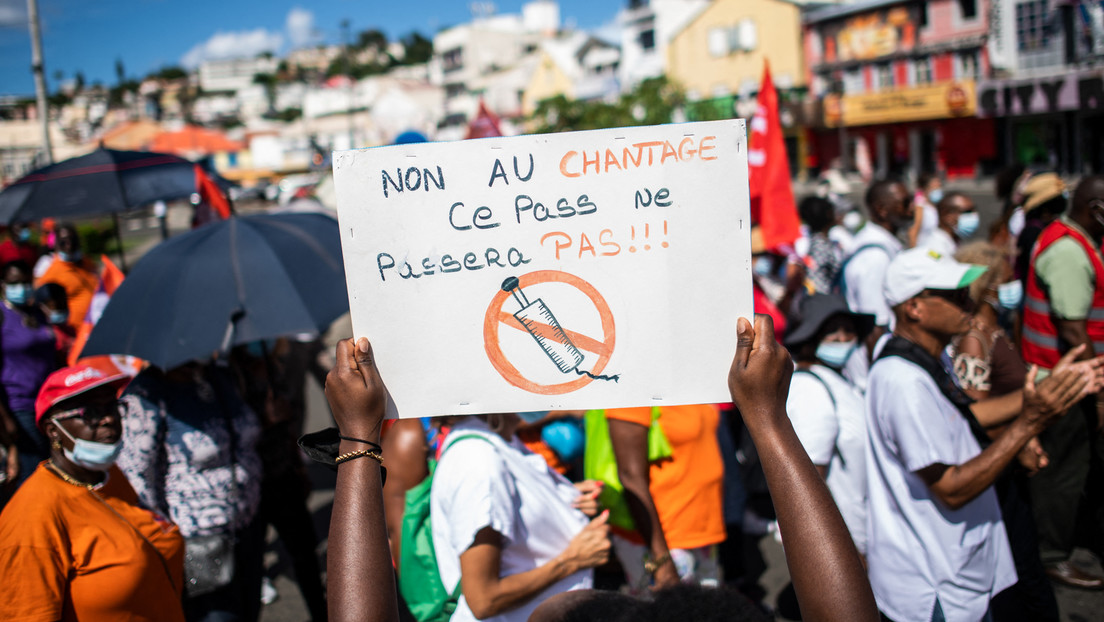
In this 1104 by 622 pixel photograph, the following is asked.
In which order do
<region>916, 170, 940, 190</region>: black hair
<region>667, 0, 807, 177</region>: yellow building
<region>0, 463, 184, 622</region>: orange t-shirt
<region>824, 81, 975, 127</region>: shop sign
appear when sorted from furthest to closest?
<region>667, 0, 807, 177</region>: yellow building
<region>824, 81, 975, 127</region>: shop sign
<region>916, 170, 940, 190</region>: black hair
<region>0, 463, 184, 622</region>: orange t-shirt

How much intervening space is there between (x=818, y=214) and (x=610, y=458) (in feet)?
13.0

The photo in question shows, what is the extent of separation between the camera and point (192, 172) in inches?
243

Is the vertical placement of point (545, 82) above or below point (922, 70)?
above

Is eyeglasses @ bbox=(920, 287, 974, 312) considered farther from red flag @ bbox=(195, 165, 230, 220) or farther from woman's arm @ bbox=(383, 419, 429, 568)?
red flag @ bbox=(195, 165, 230, 220)

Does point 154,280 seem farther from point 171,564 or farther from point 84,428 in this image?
point 171,564

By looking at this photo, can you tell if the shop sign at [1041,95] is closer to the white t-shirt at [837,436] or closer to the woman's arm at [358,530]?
the white t-shirt at [837,436]

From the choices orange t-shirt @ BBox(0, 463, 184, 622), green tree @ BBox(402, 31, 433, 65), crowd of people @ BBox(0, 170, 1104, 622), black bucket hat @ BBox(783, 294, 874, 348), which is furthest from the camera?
green tree @ BBox(402, 31, 433, 65)

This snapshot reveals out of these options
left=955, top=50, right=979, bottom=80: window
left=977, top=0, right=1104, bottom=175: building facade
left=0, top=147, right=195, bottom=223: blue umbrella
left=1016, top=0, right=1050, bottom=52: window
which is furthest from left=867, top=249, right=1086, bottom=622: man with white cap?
left=955, top=50, right=979, bottom=80: window

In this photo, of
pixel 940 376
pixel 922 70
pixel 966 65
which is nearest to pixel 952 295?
pixel 940 376

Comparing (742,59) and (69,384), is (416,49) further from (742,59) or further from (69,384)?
(69,384)

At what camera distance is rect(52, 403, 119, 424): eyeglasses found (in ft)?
8.51

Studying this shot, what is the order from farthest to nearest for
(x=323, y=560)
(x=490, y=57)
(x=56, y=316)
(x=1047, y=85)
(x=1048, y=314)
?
(x=490, y=57), (x=1047, y=85), (x=56, y=316), (x=323, y=560), (x=1048, y=314)

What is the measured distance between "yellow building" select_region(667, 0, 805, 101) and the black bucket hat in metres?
38.6

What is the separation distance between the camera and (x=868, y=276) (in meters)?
4.80
